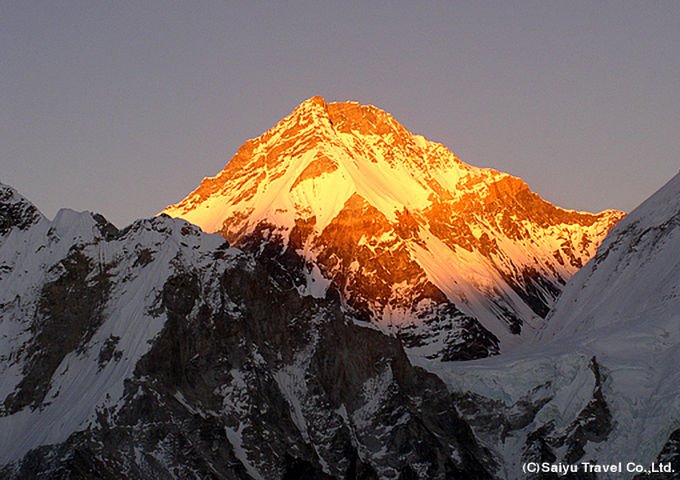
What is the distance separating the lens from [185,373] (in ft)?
562

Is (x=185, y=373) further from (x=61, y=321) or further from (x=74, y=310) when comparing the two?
(x=61, y=321)

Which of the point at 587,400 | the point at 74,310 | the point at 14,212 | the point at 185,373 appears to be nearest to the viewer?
the point at 185,373

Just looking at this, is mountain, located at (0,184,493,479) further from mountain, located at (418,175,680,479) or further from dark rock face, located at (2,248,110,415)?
mountain, located at (418,175,680,479)

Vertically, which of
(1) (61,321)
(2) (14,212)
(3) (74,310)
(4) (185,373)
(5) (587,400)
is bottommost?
(5) (587,400)

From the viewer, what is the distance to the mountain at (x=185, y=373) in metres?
159

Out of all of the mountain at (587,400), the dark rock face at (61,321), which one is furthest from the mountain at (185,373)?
the mountain at (587,400)

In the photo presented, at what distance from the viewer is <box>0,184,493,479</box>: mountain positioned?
15925cm

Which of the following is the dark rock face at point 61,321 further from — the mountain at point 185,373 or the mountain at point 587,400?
the mountain at point 587,400

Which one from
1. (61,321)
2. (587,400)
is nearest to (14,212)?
(61,321)

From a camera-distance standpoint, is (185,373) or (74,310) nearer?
(185,373)

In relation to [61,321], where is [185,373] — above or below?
below

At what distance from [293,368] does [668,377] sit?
55.9 metres

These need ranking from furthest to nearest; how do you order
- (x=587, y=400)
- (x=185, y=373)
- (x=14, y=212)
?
(x=14, y=212) → (x=587, y=400) → (x=185, y=373)

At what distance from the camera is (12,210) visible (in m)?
192
